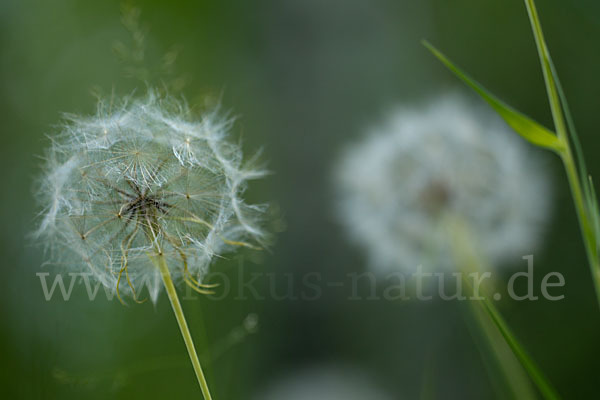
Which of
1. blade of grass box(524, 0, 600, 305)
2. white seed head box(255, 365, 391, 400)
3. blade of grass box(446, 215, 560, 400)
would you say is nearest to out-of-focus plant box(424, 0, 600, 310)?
blade of grass box(524, 0, 600, 305)

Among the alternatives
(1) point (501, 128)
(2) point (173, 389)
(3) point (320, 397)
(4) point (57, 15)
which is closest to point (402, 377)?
(2) point (173, 389)

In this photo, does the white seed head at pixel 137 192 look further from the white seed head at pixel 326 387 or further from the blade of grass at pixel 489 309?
the white seed head at pixel 326 387

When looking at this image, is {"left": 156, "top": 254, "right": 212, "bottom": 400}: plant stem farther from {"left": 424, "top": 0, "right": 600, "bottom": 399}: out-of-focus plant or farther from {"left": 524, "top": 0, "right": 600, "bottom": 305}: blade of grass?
{"left": 524, "top": 0, "right": 600, "bottom": 305}: blade of grass

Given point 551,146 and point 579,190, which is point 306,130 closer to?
point 551,146

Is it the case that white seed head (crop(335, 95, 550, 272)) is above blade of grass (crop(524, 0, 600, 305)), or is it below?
above

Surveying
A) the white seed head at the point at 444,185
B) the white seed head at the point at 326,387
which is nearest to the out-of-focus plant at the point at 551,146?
Answer: the white seed head at the point at 444,185

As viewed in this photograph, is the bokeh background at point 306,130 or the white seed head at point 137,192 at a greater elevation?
the bokeh background at point 306,130

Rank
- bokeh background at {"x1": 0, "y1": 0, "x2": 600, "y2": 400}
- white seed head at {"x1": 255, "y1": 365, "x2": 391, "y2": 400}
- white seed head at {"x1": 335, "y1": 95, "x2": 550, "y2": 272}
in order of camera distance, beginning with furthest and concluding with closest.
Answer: bokeh background at {"x1": 0, "y1": 0, "x2": 600, "y2": 400}, white seed head at {"x1": 255, "y1": 365, "x2": 391, "y2": 400}, white seed head at {"x1": 335, "y1": 95, "x2": 550, "y2": 272}
